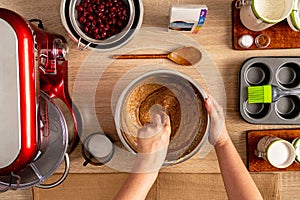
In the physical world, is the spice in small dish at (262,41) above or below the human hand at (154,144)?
above

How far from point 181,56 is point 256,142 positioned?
0.28 metres

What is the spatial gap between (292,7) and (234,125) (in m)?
0.31

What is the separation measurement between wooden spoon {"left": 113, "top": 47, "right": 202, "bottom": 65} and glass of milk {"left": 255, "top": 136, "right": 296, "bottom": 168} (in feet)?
0.83

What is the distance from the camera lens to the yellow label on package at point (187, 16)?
99 centimetres

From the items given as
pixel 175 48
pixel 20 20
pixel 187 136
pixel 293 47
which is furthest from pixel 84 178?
pixel 293 47

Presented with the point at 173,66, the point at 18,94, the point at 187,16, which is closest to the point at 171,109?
the point at 173,66

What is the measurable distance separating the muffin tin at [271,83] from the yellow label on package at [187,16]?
159 mm

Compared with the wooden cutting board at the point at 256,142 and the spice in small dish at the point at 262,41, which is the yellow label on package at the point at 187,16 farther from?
the wooden cutting board at the point at 256,142

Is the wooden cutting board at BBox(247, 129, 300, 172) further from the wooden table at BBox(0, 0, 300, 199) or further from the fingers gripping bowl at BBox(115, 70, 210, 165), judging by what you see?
the fingers gripping bowl at BBox(115, 70, 210, 165)

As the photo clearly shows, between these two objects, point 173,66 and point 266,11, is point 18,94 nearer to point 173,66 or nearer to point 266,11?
point 173,66

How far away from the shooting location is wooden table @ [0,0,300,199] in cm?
109

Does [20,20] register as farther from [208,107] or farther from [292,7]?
[292,7]

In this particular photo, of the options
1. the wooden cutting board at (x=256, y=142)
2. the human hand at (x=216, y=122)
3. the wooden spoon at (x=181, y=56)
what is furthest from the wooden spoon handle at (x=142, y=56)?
the wooden cutting board at (x=256, y=142)

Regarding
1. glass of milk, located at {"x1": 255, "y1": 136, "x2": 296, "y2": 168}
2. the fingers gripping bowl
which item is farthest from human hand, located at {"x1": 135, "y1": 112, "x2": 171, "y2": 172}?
glass of milk, located at {"x1": 255, "y1": 136, "x2": 296, "y2": 168}
